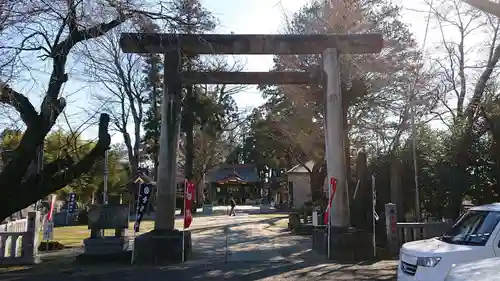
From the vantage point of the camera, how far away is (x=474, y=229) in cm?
755

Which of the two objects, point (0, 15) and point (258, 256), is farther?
point (258, 256)

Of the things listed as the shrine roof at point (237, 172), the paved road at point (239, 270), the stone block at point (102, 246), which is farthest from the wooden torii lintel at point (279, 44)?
the shrine roof at point (237, 172)

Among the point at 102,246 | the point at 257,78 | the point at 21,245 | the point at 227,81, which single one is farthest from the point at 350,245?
the point at 21,245

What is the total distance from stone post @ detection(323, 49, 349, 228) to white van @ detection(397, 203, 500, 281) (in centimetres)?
595

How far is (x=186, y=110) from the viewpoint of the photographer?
4131 cm

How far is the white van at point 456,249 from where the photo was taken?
6805mm

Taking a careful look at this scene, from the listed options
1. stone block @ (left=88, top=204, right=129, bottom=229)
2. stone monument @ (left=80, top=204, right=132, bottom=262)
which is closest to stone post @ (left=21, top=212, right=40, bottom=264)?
stone monument @ (left=80, top=204, right=132, bottom=262)

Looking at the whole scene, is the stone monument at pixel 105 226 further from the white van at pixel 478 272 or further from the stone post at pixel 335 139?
the white van at pixel 478 272

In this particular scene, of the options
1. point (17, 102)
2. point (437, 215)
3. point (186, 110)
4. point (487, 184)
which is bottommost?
point (437, 215)

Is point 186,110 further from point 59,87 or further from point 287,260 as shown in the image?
point 59,87

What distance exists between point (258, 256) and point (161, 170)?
398 cm

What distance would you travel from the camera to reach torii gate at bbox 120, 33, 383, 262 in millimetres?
13208

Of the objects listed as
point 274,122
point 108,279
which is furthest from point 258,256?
point 274,122

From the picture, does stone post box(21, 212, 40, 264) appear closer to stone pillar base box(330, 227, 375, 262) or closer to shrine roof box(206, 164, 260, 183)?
stone pillar base box(330, 227, 375, 262)
